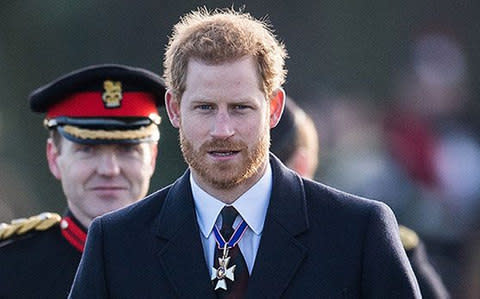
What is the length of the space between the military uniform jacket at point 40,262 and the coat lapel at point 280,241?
1819 millimetres

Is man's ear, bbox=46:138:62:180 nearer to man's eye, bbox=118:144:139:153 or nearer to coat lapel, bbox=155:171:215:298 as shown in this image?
man's eye, bbox=118:144:139:153

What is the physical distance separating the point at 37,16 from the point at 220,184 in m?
10.2

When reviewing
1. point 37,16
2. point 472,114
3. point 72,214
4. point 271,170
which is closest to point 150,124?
point 72,214

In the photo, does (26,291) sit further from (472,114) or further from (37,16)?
(37,16)

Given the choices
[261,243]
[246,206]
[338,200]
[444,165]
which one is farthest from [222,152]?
[444,165]

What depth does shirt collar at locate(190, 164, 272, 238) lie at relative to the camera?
5613mm

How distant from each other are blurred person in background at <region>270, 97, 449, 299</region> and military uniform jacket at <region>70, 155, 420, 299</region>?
6.47ft

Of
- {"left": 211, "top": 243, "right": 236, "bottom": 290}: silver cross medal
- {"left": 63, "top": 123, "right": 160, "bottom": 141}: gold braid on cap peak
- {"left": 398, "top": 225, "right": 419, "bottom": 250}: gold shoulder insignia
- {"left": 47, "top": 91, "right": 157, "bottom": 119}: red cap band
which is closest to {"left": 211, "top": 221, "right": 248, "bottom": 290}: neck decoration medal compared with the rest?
{"left": 211, "top": 243, "right": 236, "bottom": 290}: silver cross medal

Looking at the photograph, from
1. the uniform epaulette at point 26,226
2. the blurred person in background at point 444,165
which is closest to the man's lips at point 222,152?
the uniform epaulette at point 26,226

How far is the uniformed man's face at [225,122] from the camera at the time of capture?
5.46m

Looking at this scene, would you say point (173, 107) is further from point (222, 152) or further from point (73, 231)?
point (73, 231)

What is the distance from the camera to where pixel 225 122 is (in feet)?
17.9

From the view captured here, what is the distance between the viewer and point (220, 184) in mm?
5531

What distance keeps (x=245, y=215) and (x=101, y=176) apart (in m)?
1.83
